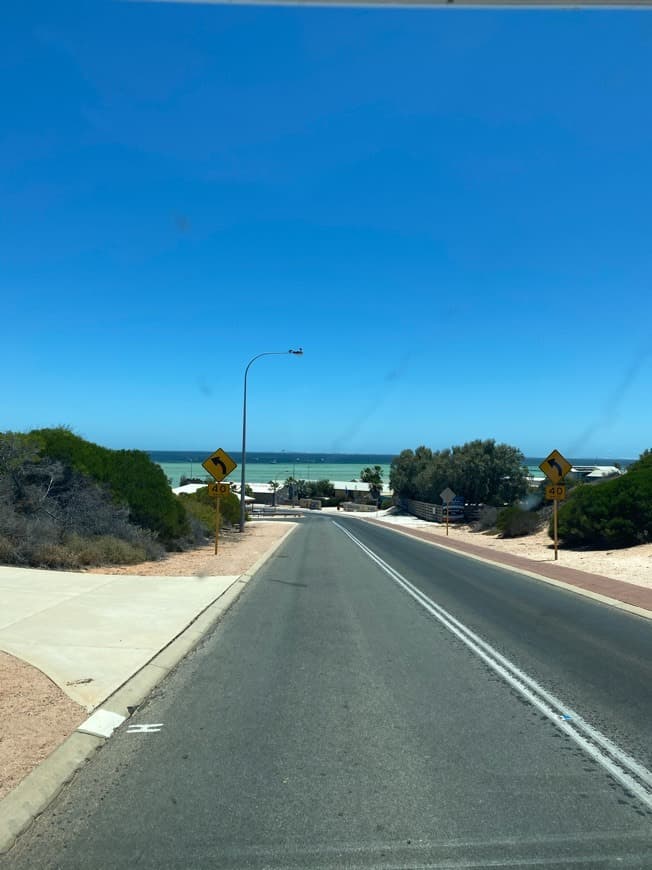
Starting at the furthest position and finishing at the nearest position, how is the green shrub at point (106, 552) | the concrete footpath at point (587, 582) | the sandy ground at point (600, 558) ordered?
1. the sandy ground at point (600, 558)
2. the green shrub at point (106, 552)
3. the concrete footpath at point (587, 582)

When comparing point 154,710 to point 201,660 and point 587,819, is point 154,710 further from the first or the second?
point 587,819

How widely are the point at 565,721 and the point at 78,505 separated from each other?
16.2m

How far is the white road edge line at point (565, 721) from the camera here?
18.9 ft

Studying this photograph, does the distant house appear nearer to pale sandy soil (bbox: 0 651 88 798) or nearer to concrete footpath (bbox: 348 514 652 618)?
concrete footpath (bbox: 348 514 652 618)

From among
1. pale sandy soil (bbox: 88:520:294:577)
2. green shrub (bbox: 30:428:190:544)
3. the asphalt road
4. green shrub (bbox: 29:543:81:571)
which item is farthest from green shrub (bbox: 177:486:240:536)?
the asphalt road

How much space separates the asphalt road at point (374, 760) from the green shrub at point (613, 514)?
17231 mm

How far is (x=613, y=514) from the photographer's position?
28797 millimetres

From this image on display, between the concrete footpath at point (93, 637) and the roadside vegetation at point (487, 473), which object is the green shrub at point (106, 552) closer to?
the concrete footpath at point (93, 637)

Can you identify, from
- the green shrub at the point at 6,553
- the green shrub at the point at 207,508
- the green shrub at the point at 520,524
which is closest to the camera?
the green shrub at the point at 6,553

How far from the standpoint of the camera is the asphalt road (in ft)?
15.2

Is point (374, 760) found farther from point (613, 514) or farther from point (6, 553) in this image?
point (613, 514)

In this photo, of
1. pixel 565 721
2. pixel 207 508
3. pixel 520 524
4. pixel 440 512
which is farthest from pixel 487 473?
pixel 565 721

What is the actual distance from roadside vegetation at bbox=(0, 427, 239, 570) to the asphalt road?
26.8 feet

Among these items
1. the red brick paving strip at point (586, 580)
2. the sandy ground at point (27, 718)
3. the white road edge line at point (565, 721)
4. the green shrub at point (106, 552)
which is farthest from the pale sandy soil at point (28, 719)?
the red brick paving strip at point (586, 580)
